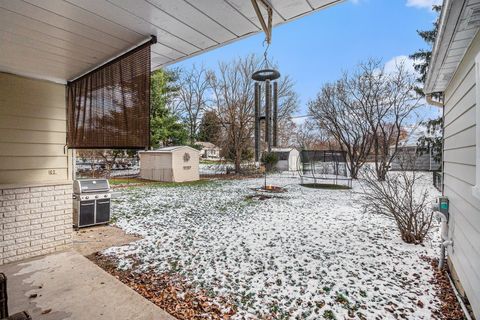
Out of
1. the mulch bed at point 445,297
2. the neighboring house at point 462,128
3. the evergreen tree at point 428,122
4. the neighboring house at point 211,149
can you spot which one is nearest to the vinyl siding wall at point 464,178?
the neighboring house at point 462,128

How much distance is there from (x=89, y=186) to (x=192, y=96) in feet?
50.9

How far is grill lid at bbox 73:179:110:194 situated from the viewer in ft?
13.8

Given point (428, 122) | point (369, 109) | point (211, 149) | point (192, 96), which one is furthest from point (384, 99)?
point (192, 96)

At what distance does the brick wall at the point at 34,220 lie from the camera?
278 centimetres

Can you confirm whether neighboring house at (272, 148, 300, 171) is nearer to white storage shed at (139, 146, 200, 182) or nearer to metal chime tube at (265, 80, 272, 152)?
white storage shed at (139, 146, 200, 182)

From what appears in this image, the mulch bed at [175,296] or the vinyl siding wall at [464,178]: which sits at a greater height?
the vinyl siding wall at [464,178]

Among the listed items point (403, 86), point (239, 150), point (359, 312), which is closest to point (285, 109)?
point (239, 150)

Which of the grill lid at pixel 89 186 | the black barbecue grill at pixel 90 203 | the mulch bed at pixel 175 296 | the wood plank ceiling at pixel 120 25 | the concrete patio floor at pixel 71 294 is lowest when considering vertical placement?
the mulch bed at pixel 175 296

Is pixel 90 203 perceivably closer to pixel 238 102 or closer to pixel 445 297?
pixel 445 297

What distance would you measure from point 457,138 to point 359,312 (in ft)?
6.57

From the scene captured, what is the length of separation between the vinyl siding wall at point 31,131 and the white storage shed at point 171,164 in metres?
7.67

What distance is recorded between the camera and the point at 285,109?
49.2 ft

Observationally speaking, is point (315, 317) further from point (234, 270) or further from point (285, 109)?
point (285, 109)

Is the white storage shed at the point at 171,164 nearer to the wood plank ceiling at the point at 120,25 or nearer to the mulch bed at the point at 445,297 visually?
the wood plank ceiling at the point at 120,25
